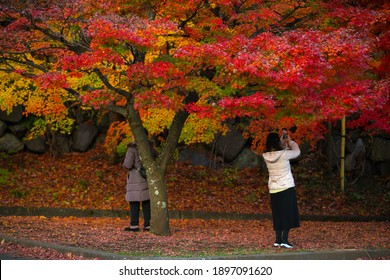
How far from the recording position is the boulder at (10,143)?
2353 cm

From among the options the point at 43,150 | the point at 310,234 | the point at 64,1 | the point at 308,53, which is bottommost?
the point at 310,234

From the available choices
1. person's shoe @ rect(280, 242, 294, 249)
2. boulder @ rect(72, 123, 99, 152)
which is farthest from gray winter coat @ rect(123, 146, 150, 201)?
boulder @ rect(72, 123, 99, 152)

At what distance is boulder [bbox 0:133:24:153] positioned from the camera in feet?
77.2

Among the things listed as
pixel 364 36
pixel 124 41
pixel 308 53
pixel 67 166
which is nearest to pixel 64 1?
pixel 124 41

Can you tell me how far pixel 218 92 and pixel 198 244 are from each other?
2.74m

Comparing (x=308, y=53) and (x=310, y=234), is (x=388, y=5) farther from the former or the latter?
(x=310, y=234)

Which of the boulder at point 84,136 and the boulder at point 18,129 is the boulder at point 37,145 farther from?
the boulder at point 84,136

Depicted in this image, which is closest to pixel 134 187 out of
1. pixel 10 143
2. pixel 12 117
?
pixel 10 143

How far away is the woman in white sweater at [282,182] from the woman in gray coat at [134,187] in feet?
11.0

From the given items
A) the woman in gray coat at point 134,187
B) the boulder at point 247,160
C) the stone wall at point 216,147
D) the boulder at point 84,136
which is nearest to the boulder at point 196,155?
the stone wall at point 216,147

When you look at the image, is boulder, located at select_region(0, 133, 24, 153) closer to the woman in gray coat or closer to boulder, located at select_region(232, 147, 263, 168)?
boulder, located at select_region(232, 147, 263, 168)

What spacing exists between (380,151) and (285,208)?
13099mm

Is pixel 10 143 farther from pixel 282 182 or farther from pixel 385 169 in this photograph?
pixel 282 182

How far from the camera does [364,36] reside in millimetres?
12445
